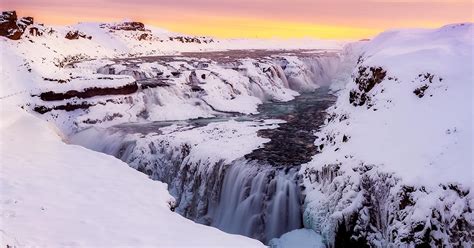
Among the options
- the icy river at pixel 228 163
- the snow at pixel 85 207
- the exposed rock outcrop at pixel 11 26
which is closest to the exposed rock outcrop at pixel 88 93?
the icy river at pixel 228 163

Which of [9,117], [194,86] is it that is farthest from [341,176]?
[194,86]

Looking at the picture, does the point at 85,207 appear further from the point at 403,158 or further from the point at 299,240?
the point at 403,158

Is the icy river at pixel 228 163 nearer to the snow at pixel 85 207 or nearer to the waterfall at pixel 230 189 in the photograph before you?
the waterfall at pixel 230 189

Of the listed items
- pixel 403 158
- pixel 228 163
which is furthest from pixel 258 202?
pixel 403 158

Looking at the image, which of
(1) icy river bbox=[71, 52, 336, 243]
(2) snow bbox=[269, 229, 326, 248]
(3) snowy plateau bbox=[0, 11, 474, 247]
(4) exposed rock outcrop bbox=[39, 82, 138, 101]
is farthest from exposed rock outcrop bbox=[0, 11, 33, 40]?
(2) snow bbox=[269, 229, 326, 248]

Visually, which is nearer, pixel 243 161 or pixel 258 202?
pixel 258 202

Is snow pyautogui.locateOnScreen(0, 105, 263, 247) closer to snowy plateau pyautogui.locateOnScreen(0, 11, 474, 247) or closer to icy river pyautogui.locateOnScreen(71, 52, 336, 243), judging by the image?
snowy plateau pyautogui.locateOnScreen(0, 11, 474, 247)
